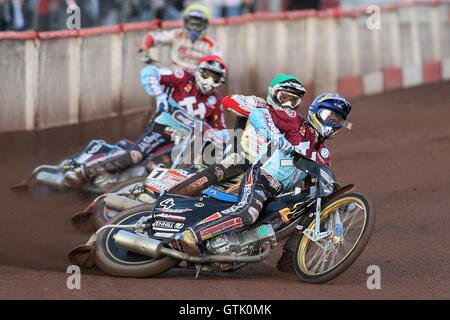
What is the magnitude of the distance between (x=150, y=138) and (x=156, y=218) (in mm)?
3025

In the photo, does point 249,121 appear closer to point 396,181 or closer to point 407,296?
point 407,296

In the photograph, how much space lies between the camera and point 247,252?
7633 mm

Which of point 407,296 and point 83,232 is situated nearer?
point 407,296

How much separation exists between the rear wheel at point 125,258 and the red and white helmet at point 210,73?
2803 millimetres

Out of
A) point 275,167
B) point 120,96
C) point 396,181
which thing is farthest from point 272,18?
point 275,167

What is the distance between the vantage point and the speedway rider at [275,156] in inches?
297

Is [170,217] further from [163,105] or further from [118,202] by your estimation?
[163,105]

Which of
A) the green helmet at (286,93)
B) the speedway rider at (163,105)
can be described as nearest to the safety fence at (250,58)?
the speedway rider at (163,105)

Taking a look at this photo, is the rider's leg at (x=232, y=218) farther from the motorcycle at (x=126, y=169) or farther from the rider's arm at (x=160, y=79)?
the rider's arm at (x=160, y=79)

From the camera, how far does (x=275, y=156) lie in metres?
7.83

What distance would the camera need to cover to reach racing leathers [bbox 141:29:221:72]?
1363cm

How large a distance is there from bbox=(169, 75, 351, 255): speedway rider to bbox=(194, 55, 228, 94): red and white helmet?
267 cm

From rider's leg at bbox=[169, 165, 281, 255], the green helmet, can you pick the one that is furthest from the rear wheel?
the green helmet

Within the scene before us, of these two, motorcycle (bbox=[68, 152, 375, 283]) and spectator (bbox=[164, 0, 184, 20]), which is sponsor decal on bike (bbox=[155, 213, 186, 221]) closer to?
motorcycle (bbox=[68, 152, 375, 283])
